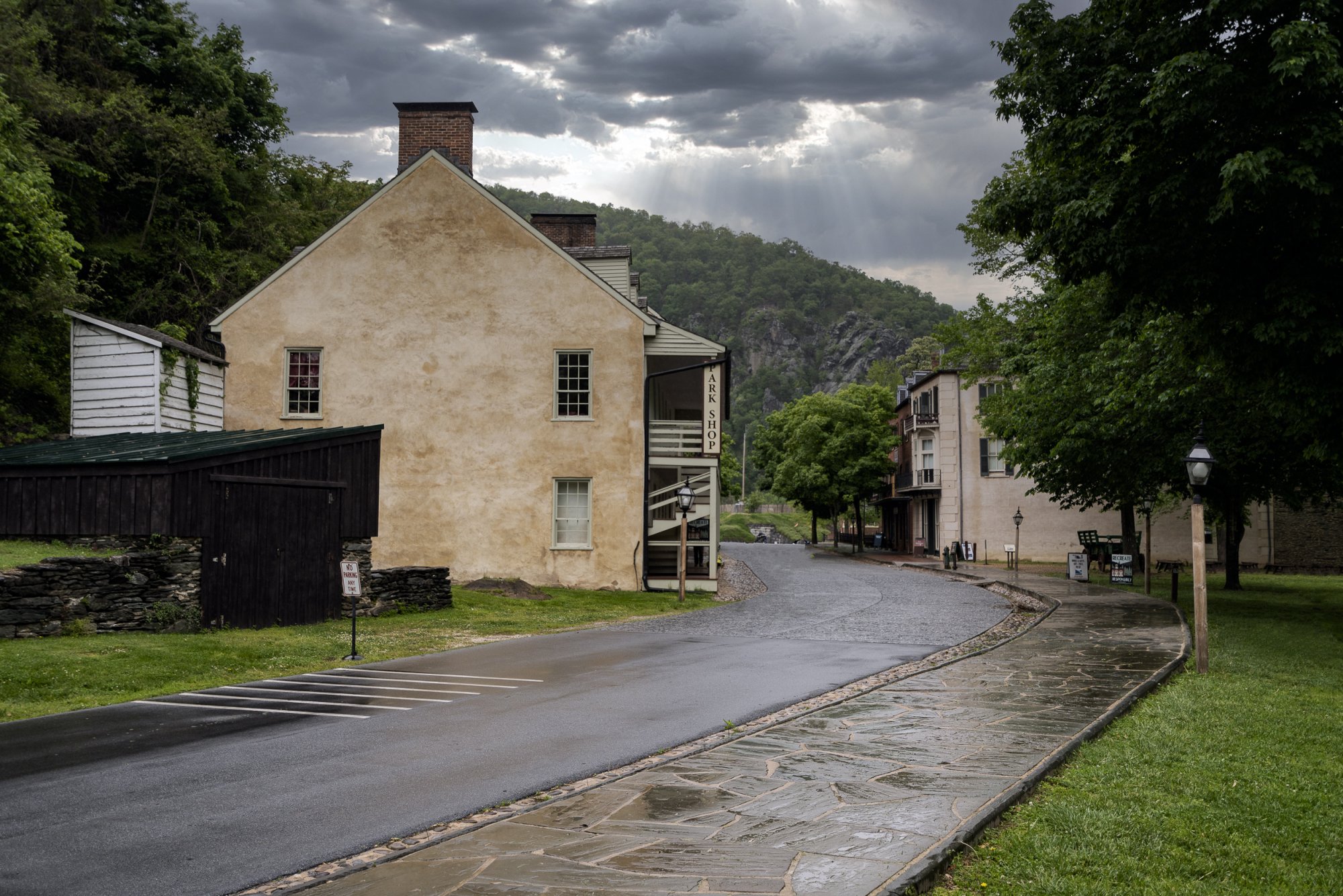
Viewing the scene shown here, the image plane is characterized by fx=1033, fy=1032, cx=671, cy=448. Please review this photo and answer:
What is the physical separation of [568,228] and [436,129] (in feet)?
20.3

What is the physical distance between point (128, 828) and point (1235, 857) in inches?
256

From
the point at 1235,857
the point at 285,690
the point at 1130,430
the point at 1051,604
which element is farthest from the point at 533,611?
the point at 1235,857

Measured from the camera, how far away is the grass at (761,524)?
98688 mm

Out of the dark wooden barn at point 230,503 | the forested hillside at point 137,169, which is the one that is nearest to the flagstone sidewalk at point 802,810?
the dark wooden barn at point 230,503

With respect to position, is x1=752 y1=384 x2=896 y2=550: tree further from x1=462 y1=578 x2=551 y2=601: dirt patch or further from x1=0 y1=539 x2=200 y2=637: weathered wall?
x1=0 y1=539 x2=200 y2=637: weathered wall

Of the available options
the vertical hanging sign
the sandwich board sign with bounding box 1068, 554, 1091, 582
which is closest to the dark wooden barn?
the vertical hanging sign

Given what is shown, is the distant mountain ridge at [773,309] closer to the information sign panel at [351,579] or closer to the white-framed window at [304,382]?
the white-framed window at [304,382]

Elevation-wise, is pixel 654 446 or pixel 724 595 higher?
pixel 654 446

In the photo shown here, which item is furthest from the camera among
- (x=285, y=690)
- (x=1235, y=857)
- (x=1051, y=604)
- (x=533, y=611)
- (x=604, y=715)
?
(x=1051, y=604)

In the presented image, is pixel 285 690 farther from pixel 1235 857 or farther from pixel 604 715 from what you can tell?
pixel 1235 857

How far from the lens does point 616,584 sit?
28.0 m

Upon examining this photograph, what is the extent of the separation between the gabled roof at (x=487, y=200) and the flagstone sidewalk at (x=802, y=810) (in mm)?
18442

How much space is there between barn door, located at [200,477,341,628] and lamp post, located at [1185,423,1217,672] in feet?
47.6

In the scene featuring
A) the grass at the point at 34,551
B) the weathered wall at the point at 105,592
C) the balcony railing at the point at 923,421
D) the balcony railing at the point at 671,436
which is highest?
the balcony railing at the point at 923,421
